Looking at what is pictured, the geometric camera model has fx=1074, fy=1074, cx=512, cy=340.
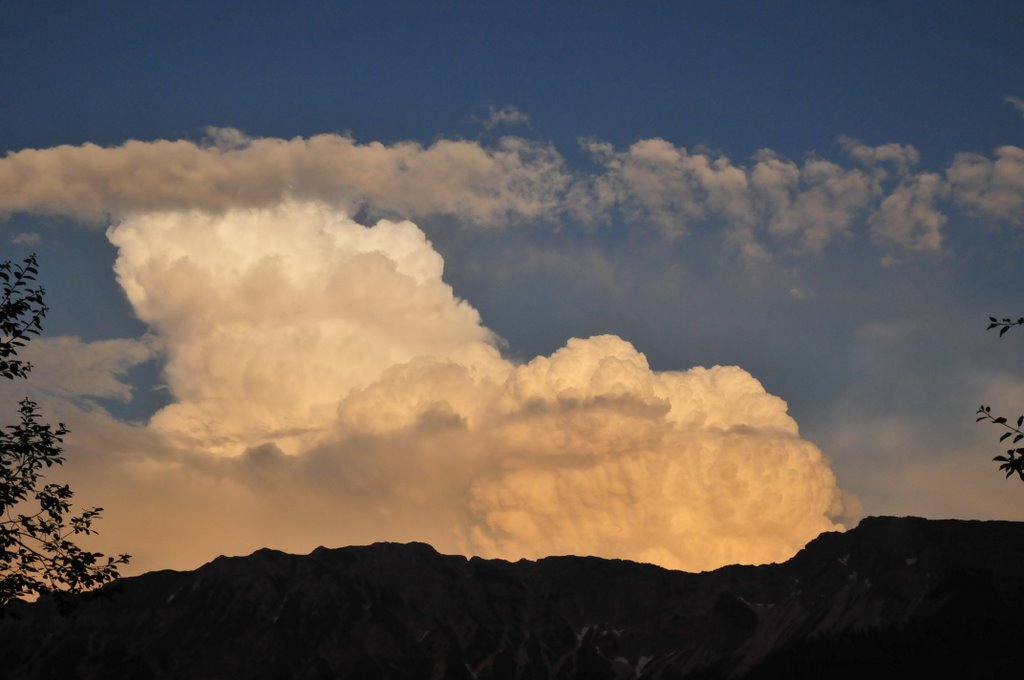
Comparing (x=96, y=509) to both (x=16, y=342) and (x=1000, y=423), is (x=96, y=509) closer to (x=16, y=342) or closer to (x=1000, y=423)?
(x=16, y=342)

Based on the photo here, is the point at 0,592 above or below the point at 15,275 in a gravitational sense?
below

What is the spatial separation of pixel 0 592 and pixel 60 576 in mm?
1508

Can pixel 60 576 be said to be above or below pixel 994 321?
below

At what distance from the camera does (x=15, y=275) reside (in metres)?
29.6

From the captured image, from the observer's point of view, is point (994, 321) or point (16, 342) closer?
point (994, 321)

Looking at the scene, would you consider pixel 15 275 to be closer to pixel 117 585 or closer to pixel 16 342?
pixel 16 342

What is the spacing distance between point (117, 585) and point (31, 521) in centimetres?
294

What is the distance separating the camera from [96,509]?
30.5 meters

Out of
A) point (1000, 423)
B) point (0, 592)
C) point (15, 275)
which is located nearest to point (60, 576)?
point (0, 592)

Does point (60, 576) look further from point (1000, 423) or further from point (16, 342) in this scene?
point (1000, 423)

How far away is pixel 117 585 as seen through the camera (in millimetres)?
29578

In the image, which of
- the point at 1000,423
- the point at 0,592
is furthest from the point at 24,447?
the point at 1000,423

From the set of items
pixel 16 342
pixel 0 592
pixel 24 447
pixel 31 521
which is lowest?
pixel 0 592

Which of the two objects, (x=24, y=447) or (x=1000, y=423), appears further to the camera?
(x=24, y=447)
